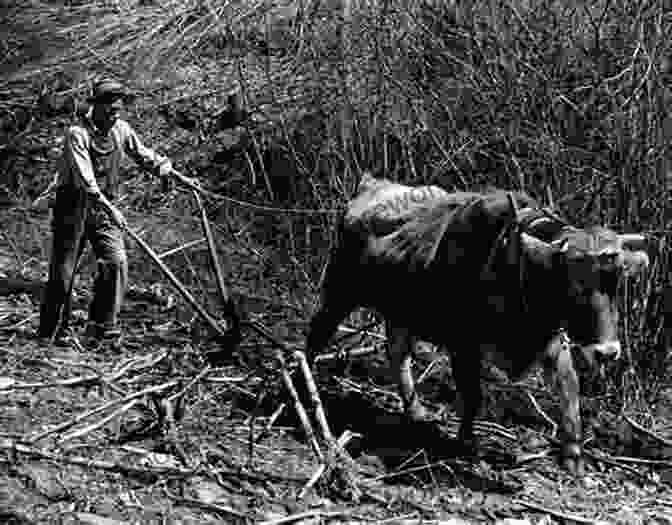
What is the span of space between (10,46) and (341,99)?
692 centimetres

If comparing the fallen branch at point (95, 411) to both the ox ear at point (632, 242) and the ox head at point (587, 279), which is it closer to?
the ox head at point (587, 279)

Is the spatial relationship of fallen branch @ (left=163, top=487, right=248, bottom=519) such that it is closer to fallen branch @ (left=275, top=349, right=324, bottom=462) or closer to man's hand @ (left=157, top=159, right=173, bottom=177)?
fallen branch @ (left=275, top=349, right=324, bottom=462)

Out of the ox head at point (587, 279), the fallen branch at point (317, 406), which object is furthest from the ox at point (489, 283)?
the fallen branch at point (317, 406)

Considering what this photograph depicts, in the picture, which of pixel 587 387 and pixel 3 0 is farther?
pixel 3 0

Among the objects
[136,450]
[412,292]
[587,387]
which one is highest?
[412,292]

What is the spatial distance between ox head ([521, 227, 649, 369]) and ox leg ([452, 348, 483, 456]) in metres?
0.61

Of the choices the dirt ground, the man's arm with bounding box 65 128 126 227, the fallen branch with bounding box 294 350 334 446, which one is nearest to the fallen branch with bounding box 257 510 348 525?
the dirt ground

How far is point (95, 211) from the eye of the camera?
24.3 feet

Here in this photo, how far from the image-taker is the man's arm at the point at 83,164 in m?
6.82

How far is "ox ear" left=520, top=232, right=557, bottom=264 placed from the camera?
5500 millimetres

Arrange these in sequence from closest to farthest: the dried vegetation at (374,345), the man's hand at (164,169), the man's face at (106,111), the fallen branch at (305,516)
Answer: the fallen branch at (305,516)
the dried vegetation at (374,345)
the man's face at (106,111)
the man's hand at (164,169)

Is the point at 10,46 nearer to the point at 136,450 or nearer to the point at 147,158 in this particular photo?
the point at 147,158

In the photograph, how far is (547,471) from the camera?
6.11m

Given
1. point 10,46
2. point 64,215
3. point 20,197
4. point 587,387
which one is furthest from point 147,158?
point 10,46
